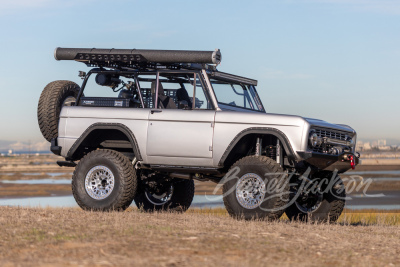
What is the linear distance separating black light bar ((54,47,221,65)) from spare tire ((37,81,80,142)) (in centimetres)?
62

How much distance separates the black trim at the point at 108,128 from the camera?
12.0 meters

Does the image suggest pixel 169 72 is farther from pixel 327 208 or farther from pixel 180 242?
pixel 180 242

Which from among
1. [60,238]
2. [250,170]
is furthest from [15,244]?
[250,170]

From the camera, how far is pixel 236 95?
1269 centimetres

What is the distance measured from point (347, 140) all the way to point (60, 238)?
5.89 metres

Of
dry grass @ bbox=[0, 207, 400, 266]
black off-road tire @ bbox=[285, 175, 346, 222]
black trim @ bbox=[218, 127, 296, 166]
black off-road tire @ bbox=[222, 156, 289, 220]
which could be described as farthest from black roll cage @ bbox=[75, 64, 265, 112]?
dry grass @ bbox=[0, 207, 400, 266]

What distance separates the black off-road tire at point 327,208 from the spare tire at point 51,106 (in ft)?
15.5

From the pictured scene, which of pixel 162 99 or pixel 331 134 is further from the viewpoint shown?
pixel 162 99

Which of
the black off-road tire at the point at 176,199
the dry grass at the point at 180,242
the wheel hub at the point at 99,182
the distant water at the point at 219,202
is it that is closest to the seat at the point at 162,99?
the wheel hub at the point at 99,182

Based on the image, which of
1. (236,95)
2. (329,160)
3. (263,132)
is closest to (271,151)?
(263,132)

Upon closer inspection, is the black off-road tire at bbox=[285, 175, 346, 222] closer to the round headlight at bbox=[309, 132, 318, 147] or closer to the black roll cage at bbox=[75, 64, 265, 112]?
the round headlight at bbox=[309, 132, 318, 147]

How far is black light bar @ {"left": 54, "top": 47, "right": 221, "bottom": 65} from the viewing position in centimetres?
1168

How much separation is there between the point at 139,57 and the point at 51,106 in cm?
214

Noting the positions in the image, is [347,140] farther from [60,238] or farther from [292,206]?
[60,238]
